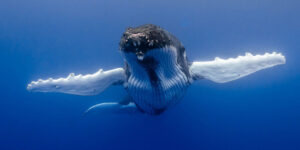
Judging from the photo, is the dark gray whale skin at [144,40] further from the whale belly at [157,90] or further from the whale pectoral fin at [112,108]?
the whale pectoral fin at [112,108]

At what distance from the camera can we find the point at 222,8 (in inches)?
612

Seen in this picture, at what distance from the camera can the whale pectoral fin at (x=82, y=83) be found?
707 centimetres

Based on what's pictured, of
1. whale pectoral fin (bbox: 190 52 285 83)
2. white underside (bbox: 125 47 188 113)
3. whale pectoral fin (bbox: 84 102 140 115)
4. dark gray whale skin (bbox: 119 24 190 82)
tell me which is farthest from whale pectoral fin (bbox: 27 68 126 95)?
dark gray whale skin (bbox: 119 24 190 82)

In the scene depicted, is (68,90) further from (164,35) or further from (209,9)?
(209,9)

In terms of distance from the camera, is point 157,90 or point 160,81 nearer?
point 160,81

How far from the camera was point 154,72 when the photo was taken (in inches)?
172

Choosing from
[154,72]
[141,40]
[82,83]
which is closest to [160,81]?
[154,72]

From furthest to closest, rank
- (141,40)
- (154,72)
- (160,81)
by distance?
(160,81) → (154,72) → (141,40)

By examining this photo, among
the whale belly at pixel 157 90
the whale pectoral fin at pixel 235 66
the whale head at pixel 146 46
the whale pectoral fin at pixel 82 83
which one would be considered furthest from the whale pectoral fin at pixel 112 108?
the whale head at pixel 146 46

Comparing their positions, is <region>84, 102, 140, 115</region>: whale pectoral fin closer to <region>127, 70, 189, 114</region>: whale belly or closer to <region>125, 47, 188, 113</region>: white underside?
<region>125, 47, 188, 113</region>: white underside

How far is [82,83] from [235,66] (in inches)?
203

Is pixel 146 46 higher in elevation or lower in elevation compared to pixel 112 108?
higher

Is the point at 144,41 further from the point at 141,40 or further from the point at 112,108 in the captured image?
the point at 112,108

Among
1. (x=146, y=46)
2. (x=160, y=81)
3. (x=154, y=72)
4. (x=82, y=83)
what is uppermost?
(x=82, y=83)
